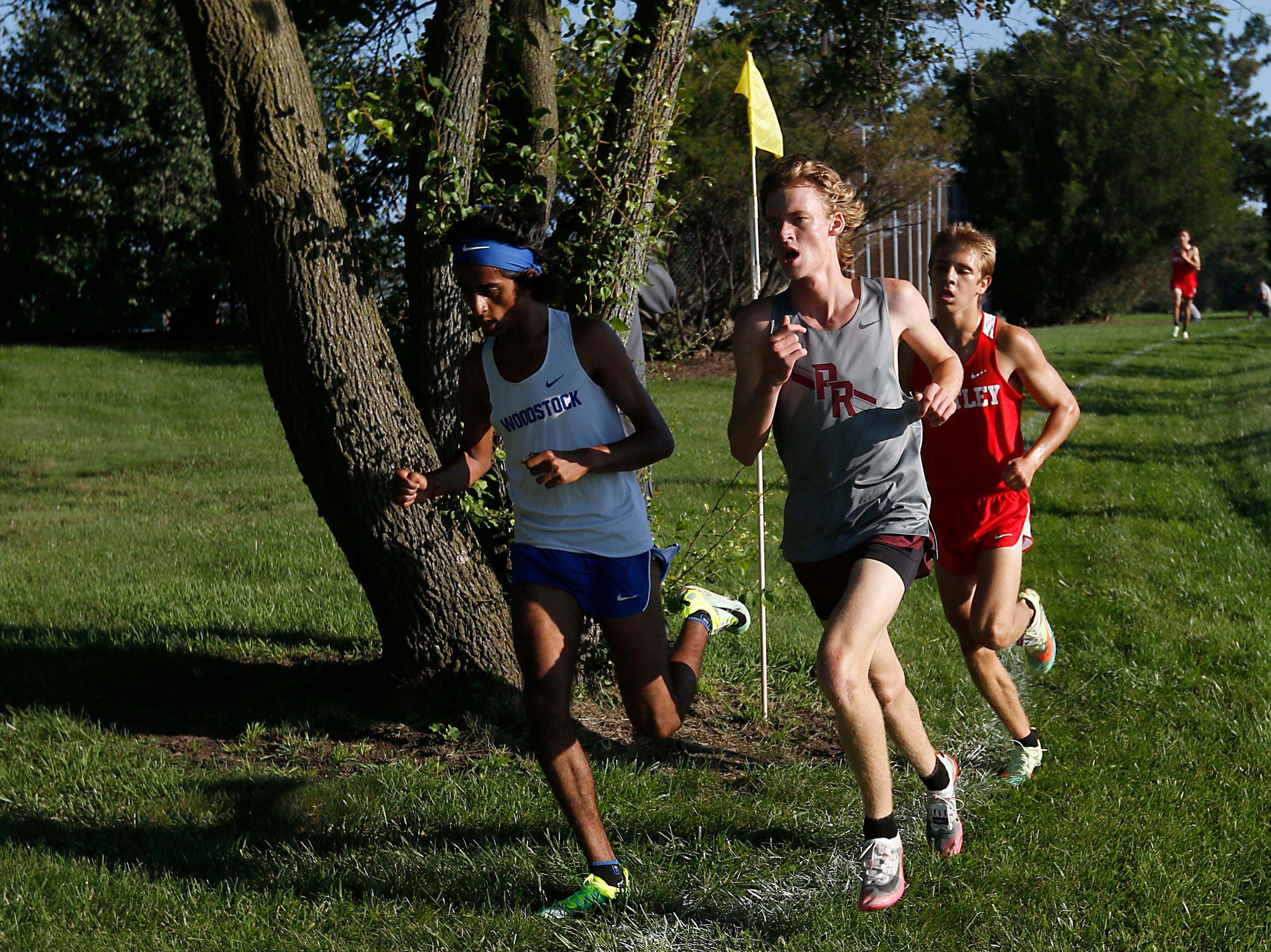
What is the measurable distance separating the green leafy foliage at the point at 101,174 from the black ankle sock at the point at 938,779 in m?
25.2

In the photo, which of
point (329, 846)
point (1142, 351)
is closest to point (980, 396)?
point (329, 846)

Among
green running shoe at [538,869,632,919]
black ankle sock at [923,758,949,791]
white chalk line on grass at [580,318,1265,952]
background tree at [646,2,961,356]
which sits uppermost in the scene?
background tree at [646,2,961,356]

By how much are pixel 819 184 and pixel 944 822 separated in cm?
210

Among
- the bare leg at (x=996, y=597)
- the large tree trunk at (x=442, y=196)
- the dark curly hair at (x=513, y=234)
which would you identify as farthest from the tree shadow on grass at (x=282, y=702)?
the dark curly hair at (x=513, y=234)

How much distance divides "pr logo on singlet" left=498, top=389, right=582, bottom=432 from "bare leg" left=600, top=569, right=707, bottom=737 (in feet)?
2.07

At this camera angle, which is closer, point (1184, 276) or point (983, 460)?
point (983, 460)

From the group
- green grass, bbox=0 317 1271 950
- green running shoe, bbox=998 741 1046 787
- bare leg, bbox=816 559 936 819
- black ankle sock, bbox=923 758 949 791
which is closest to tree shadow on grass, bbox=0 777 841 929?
green grass, bbox=0 317 1271 950

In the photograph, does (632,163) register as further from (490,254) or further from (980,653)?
(980,653)

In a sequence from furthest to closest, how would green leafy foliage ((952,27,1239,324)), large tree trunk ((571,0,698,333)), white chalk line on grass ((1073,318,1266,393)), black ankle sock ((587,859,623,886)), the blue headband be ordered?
green leafy foliage ((952,27,1239,324)) < white chalk line on grass ((1073,318,1266,393)) < large tree trunk ((571,0,698,333)) < the blue headband < black ankle sock ((587,859,623,886))

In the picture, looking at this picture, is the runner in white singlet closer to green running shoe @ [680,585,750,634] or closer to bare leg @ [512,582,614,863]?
bare leg @ [512,582,614,863]

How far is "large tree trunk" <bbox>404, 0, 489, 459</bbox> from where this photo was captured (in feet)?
16.5

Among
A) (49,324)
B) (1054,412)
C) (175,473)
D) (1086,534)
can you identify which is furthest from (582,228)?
(49,324)

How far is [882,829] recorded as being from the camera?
11.7 feet

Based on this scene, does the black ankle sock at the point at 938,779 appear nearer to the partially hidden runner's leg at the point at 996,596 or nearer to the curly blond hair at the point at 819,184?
the partially hidden runner's leg at the point at 996,596
